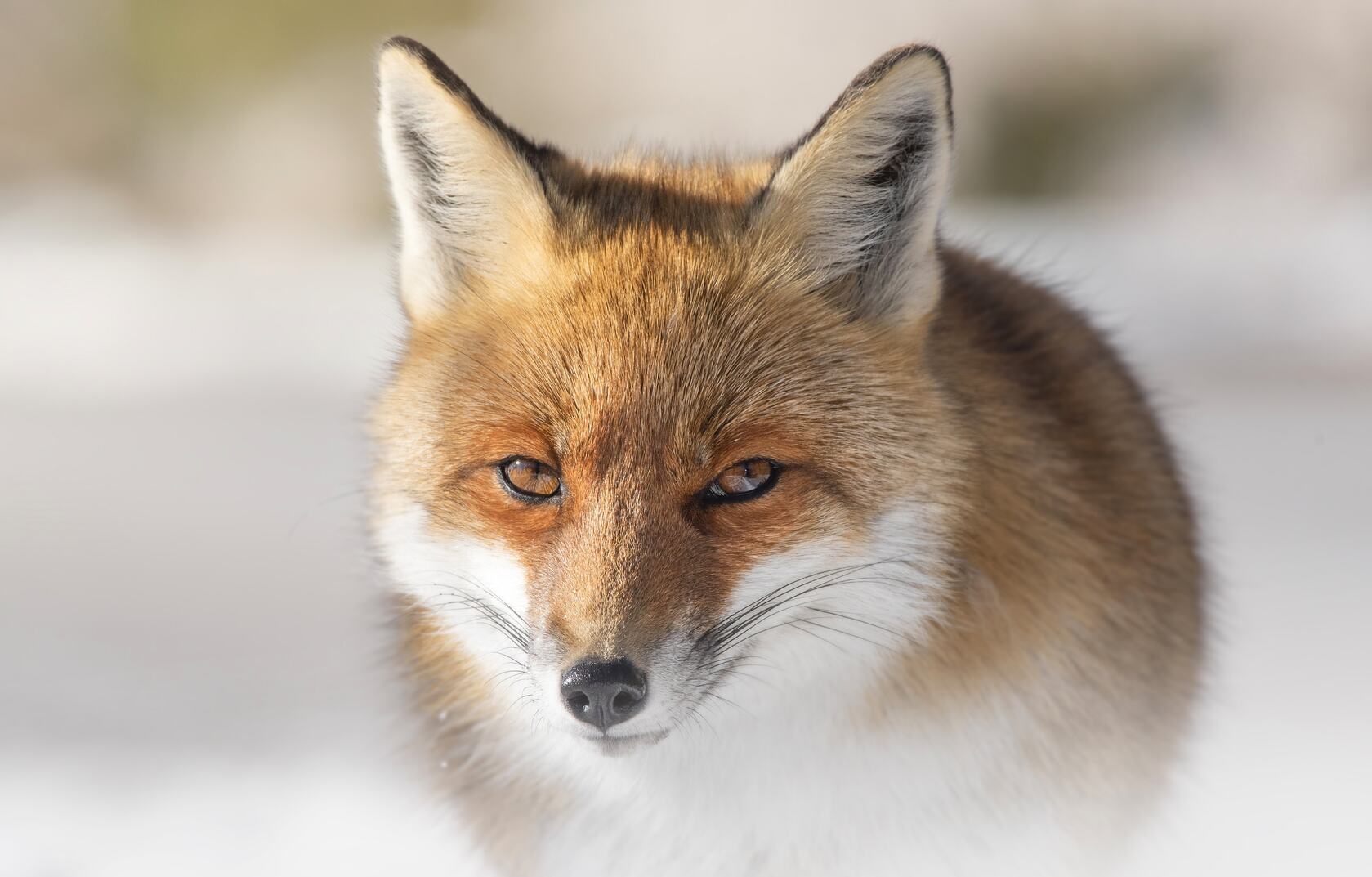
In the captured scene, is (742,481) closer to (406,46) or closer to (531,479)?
(531,479)

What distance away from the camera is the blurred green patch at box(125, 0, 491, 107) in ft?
40.9

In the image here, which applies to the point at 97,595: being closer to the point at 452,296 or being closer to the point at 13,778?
the point at 13,778

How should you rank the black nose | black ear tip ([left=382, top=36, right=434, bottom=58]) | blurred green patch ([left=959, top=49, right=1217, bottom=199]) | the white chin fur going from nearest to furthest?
the black nose < the white chin fur < black ear tip ([left=382, top=36, right=434, bottom=58]) < blurred green patch ([left=959, top=49, right=1217, bottom=199])

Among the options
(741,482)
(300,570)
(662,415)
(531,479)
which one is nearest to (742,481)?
(741,482)

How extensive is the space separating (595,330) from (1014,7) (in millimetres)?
11120

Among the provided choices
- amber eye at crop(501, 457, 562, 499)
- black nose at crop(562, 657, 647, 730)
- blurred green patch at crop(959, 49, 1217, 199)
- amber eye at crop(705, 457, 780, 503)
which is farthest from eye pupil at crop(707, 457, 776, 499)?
blurred green patch at crop(959, 49, 1217, 199)

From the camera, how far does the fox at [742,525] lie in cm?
236

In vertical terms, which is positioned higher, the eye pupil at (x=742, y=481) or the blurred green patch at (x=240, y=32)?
the blurred green patch at (x=240, y=32)

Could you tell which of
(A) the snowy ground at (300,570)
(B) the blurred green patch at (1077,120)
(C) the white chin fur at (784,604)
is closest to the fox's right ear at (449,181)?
(C) the white chin fur at (784,604)

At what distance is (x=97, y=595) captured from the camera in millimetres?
5098

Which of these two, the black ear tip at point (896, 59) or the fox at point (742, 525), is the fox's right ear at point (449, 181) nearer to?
the fox at point (742, 525)

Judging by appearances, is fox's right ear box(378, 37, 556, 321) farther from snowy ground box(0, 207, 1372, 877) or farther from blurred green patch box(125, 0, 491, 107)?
blurred green patch box(125, 0, 491, 107)

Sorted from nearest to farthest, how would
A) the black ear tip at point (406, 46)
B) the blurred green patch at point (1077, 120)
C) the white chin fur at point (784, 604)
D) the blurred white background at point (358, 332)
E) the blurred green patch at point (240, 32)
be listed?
the white chin fur at point (784, 604) → the black ear tip at point (406, 46) → the blurred white background at point (358, 332) → the blurred green patch at point (1077, 120) → the blurred green patch at point (240, 32)

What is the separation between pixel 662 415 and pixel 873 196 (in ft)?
A: 2.28
